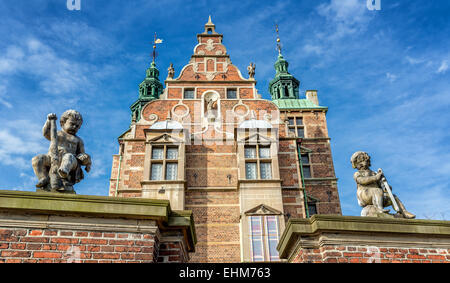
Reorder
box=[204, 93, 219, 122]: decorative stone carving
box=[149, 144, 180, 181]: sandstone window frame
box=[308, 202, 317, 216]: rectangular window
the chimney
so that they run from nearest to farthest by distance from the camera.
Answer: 1. box=[149, 144, 180, 181]: sandstone window frame
2. box=[204, 93, 219, 122]: decorative stone carving
3. box=[308, 202, 317, 216]: rectangular window
4. the chimney

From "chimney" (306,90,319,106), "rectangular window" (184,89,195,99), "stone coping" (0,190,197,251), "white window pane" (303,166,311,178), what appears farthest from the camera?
"chimney" (306,90,319,106)

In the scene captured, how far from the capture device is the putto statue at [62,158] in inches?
220

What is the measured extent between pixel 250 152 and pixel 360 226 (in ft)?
35.5

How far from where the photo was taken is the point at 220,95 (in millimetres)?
18484

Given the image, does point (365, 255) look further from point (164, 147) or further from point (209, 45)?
point (209, 45)

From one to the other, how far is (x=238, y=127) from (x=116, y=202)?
11789 mm

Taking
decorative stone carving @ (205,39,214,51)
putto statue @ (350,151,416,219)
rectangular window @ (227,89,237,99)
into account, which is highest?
decorative stone carving @ (205,39,214,51)

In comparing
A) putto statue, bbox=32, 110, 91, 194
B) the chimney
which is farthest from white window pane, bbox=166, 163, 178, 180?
the chimney

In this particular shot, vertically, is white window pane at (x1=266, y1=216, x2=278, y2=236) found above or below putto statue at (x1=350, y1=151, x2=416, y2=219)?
above

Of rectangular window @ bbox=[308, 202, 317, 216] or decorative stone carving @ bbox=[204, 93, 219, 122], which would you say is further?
rectangular window @ bbox=[308, 202, 317, 216]

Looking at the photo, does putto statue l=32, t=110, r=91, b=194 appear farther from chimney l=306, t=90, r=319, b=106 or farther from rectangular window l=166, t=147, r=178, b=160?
chimney l=306, t=90, r=319, b=106

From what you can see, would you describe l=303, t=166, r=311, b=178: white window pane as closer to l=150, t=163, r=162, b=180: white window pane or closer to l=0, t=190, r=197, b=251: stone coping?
l=150, t=163, r=162, b=180: white window pane

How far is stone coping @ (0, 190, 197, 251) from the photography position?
4922 mm

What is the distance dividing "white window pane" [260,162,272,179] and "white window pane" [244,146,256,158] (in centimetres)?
53
